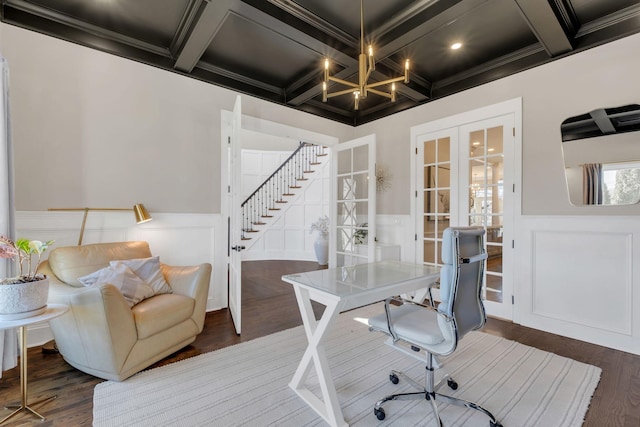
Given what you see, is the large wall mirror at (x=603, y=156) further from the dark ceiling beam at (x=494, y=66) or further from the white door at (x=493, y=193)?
the dark ceiling beam at (x=494, y=66)

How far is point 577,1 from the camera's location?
92.5 inches

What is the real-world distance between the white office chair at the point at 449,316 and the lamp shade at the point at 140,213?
2.48 metres

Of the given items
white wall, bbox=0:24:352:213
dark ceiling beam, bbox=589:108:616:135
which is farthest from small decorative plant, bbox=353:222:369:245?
dark ceiling beam, bbox=589:108:616:135

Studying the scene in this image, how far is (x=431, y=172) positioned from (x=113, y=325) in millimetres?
3928

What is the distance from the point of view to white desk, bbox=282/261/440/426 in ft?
5.31

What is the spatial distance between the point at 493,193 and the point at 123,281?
3.96 meters

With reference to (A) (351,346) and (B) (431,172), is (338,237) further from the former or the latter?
(A) (351,346)

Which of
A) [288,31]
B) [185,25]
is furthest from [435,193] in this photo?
[185,25]

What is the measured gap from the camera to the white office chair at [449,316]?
4.99ft

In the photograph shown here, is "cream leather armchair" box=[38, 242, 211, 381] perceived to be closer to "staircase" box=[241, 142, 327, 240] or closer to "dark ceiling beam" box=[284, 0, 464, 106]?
"dark ceiling beam" box=[284, 0, 464, 106]

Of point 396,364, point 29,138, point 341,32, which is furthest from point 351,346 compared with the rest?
point 29,138

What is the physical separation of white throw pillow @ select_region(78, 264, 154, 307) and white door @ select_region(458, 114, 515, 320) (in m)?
3.61

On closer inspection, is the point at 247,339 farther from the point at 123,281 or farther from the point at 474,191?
A: the point at 474,191

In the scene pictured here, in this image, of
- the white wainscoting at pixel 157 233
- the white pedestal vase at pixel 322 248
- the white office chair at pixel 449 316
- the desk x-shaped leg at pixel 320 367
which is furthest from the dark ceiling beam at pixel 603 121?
the white pedestal vase at pixel 322 248
